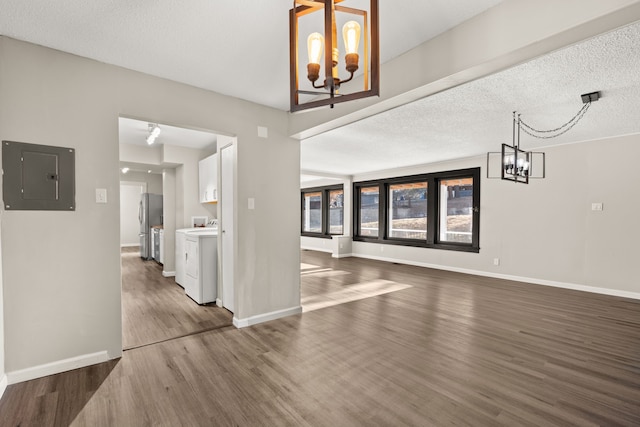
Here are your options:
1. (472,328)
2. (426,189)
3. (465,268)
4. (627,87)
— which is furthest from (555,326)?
(426,189)

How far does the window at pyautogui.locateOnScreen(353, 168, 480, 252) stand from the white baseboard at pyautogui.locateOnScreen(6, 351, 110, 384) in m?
6.36

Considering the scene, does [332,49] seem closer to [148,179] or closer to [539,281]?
[539,281]

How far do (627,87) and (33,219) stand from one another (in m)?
5.18

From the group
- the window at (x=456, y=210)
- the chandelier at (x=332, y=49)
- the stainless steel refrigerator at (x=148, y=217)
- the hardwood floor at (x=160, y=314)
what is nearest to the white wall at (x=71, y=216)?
the hardwood floor at (x=160, y=314)

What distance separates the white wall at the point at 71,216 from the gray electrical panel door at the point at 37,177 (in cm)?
5

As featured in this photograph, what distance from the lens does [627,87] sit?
2801 millimetres

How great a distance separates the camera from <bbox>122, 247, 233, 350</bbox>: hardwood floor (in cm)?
304

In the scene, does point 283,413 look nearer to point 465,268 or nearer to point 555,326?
point 555,326

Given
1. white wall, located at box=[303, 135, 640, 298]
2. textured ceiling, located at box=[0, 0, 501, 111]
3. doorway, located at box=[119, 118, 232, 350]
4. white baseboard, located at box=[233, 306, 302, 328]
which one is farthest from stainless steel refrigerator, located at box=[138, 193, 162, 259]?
white wall, located at box=[303, 135, 640, 298]

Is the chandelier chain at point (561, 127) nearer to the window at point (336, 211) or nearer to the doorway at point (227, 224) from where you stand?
the doorway at point (227, 224)

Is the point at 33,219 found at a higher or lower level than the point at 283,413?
higher

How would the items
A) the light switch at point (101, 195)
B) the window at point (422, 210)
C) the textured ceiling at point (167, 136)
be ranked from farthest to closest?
the window at point (422, 210) → the textured ceiling at point (167, 136) → the light switch at point (101, 195)

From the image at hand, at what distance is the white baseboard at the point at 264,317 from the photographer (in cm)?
322

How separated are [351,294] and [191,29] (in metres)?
3.90
